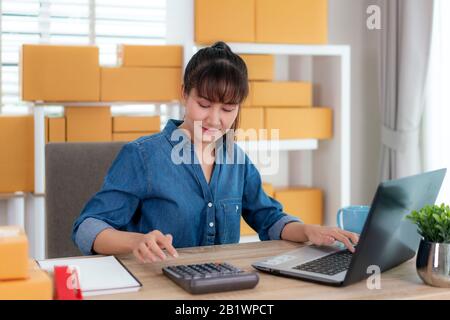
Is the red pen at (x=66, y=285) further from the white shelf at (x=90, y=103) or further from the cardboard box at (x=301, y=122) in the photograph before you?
the cardboard box at (x=301, y=122)

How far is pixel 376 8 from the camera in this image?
3.26 metres

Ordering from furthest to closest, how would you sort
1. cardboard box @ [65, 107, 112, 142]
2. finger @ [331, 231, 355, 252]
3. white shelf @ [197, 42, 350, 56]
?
1. white shelf @ [197, 42, 350, 56]
2. cardboard box @ [65, 107, 112, 142]
3. finger @ [331, 231, 355, 252]

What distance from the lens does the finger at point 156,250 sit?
1.15 m

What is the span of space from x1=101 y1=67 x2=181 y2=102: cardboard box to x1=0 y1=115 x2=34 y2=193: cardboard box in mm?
351

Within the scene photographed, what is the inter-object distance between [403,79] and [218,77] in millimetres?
1792

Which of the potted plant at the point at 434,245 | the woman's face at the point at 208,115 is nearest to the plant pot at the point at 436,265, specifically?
the potted plant at the point at 434,245

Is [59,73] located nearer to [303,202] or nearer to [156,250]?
[303,202]

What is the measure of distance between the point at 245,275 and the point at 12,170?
1.83m

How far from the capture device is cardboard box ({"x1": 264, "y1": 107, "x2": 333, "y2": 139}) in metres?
2.93

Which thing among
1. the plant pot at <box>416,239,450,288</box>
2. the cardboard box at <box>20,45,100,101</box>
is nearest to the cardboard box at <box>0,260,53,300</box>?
the plant pot at <box>416,239,450,288</box>

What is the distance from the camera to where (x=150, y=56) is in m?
2.74

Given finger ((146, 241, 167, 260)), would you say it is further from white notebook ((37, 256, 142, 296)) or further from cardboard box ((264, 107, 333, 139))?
cardboard box ((264, 107, 333, 139))
